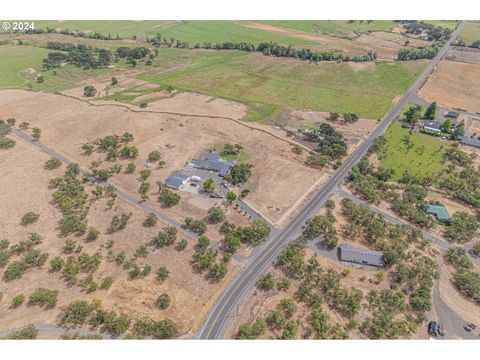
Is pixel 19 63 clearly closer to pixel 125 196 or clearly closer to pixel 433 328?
pixel 125 196

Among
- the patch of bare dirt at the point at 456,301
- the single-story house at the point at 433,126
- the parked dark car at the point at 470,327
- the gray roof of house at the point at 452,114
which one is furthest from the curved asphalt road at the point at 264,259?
the gray roof of house at the point at 452,114

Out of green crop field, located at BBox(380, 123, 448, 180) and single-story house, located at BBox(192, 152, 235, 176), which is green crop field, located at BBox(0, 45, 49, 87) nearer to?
single-story house, located at BBox(192, 152, 235, 176)

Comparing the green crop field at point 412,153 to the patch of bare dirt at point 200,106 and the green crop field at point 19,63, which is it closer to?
the patch of bare dirt at point 200,106

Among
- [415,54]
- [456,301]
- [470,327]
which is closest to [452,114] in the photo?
[415,54]

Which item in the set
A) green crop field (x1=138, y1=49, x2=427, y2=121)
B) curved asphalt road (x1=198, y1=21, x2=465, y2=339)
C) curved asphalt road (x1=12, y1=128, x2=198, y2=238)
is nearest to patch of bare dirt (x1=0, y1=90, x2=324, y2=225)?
curved asphalt road (x1=12, y1=128, x2=198, y2=238)

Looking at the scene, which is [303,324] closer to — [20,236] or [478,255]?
[478,255]

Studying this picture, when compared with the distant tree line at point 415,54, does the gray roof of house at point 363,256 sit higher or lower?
lower
